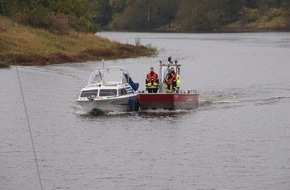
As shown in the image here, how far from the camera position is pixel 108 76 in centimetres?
4675

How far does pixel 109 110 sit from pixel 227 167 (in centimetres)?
1461

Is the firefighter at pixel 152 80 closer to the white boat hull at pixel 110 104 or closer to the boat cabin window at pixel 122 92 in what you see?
the white boat hull at pixel 110 104

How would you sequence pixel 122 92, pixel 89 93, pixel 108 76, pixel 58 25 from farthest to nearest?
1. pixel 58 25
2. pixel 108 76
3. pixel 122 92
4. pixel 89 93

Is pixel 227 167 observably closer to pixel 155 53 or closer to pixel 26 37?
pixel 26 37

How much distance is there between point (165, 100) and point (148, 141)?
27.1 ft

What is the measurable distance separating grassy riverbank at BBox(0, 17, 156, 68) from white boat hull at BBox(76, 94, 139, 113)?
86.0 feet

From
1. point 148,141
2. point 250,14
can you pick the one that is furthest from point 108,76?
point 250,14

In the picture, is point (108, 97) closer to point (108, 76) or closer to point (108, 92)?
point (108, 92)

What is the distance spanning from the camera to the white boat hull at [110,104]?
1708 inches

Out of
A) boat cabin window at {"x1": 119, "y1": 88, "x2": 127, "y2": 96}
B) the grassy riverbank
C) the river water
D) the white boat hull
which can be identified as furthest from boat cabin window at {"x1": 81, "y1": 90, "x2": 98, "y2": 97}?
the grassy riverbank

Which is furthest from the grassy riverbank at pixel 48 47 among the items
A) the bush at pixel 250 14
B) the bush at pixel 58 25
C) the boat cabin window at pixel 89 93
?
the bush at pixel 250 14

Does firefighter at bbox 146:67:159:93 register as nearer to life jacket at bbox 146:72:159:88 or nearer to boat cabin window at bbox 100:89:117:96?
life jacket at bbox 146:72:159:88

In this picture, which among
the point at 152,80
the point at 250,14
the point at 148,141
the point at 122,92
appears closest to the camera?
the point at 148,141

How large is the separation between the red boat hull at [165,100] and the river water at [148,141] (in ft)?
1.45
